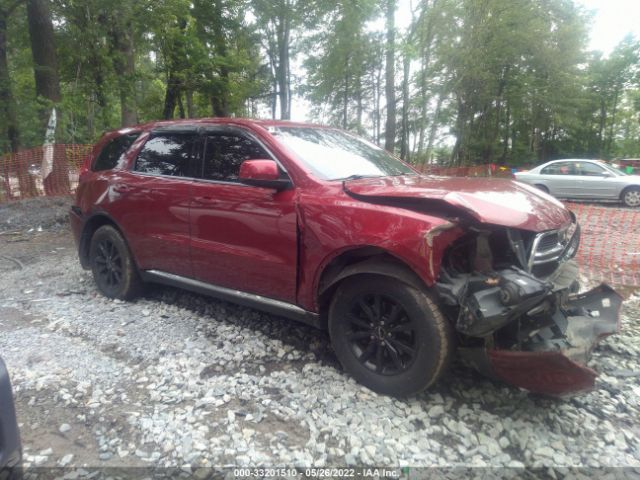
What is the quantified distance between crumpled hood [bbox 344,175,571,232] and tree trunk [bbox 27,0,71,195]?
10.5 metres

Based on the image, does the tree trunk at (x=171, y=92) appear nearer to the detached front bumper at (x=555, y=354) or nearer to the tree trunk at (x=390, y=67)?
the tree trunk at (x=390, y=67)

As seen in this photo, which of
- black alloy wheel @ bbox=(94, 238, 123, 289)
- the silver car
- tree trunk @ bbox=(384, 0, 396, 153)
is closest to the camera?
black alloy wheel @ bbox=(94, 238, 123, 289)

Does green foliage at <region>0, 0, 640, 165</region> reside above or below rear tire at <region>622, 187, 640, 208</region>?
above

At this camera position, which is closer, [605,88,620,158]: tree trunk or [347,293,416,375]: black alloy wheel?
[347,293,416,375]: black alloy wheel

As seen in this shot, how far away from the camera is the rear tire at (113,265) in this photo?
14.3 ft

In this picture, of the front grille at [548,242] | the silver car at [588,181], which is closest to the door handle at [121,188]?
the front grille at [548,242]

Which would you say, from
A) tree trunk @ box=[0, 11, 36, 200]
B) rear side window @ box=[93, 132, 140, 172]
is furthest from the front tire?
tree trunk @ box=[0, 11, 36, 200]

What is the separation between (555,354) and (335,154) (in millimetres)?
2133

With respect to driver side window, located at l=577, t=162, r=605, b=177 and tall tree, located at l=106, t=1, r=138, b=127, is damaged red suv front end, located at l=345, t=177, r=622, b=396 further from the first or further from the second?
driver side window, located at l=577, t=162, r=605, b=177

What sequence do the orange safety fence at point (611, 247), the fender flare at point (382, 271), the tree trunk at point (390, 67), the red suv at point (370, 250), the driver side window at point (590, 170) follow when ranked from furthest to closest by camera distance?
1. the tree trunk at point (390, 67)
2. the driver side window at point (590, 170)
3. the orange safety fence at point (611, 247)
4. the fender flare at point (382, 271)
5. the red suv at point (370, 250)

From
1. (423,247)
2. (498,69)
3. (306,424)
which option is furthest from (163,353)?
(498,69)

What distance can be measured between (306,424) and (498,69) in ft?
83.4

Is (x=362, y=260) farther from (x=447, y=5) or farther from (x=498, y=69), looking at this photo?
(x=498, y=69)

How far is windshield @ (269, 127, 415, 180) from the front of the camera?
327cm
